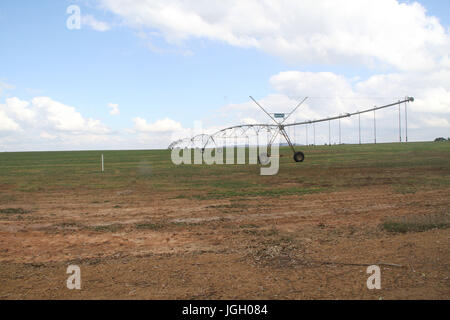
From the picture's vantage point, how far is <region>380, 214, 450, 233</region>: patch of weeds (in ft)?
27.7

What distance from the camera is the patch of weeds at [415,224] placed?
8.45 metres

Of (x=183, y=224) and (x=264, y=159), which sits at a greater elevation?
(x=264, y=159)

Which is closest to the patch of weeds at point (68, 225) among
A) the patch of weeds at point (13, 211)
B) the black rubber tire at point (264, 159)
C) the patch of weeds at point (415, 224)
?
the patch of weeds at point (13, 211)

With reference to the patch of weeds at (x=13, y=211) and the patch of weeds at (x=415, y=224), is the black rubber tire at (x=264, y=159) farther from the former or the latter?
the patch of weeds at (x=415, y=224)

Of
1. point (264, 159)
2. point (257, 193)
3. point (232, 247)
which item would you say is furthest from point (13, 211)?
point (264, 159)

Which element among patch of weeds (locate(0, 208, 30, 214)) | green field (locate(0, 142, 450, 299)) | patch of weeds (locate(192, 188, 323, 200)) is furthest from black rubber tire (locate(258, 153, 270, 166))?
patch of weeds (locate(0, 208, 30, 214))

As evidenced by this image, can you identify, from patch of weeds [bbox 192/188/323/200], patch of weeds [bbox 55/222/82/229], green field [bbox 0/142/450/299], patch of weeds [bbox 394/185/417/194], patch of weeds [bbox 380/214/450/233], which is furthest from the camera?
patch of weeds [bbox 192/188/323/200]

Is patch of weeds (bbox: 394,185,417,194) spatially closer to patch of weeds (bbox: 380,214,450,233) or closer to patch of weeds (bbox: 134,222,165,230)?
patch of weeds (bbox: 380,214,450,233)

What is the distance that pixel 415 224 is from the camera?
28.5 feet

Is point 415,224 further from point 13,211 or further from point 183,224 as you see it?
point 13,211

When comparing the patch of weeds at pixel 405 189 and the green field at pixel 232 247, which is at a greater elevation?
the patch of weeds at pixel 405 189
